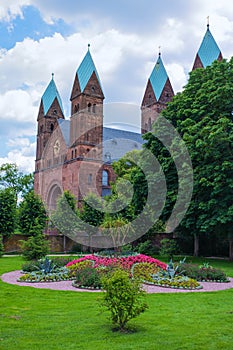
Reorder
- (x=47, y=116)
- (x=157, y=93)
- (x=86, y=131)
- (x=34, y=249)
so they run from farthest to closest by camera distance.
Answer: (x=157, y=93), (x=47, y=116), (x=86, y=131), (x=34, y=249)

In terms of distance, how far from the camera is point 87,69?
48.2 metres

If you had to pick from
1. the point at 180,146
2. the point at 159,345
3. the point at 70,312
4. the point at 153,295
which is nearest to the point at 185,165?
the point at 180,146

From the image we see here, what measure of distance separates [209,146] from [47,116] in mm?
40168

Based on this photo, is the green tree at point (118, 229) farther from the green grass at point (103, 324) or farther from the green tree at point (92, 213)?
the green grass at point (103, 324)

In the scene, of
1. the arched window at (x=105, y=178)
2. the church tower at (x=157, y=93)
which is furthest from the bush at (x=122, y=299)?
the church tower at (x=157, y=93)

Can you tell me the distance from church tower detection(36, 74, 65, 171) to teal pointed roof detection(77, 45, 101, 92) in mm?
9005

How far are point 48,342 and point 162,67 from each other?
184ft

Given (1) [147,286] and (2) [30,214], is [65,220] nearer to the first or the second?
(2) [30,214]

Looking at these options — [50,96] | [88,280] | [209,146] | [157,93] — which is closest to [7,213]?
[209,146]

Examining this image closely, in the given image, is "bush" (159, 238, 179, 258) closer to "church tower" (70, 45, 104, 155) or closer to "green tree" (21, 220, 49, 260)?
"green tree" (21, 220, 49, 260)

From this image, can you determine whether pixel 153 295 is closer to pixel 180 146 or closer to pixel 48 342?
pixel 48 342

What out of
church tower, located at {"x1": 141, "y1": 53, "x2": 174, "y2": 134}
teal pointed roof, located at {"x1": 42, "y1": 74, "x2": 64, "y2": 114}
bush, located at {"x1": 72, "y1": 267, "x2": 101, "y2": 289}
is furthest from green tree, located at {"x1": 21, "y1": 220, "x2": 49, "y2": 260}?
church tower, located at {"x1": 141, "y1": 53, "x2": 174, "y2": 134}

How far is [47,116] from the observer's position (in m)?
55.2

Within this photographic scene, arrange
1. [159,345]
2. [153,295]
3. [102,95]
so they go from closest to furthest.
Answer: [159,345]
[153,295]
[102,95]
